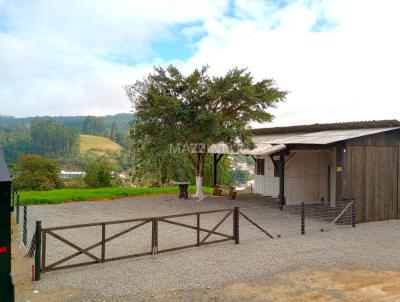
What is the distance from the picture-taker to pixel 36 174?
23.8 metres

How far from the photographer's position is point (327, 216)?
46.6ft

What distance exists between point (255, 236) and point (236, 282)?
401 cm

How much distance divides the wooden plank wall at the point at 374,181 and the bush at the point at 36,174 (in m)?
20.1

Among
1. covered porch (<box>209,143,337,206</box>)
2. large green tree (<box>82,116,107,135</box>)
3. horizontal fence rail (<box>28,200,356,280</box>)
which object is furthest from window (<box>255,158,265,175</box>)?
large green tree (<box>82,116,107,135</box>)

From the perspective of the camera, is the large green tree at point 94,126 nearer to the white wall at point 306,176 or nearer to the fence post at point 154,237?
the white wall at point 306,176

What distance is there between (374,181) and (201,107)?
8.42 m

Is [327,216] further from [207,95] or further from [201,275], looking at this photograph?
[201,275]

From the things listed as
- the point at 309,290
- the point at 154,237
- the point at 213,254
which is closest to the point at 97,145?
the point at 154,237

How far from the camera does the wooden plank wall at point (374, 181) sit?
13094 mm

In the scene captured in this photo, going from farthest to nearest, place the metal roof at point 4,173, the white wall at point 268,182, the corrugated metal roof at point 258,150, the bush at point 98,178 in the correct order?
1. the bush at point 98,178
2. the white wall at point 268,182
3. the corrugated metal roof at point 258,150
4. the metal roof at point 4,173

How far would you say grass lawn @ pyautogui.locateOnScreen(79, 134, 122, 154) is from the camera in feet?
334

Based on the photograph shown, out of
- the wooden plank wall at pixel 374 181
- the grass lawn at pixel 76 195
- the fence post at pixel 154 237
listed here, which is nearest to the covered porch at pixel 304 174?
the wooden plank wall at pixel 374 181

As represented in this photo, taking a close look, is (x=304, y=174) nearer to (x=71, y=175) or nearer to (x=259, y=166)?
(x=259, y=166)

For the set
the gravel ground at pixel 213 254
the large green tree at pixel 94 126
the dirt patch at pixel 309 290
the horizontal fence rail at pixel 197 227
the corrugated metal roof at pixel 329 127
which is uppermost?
the large green tree at pixel 94 126
